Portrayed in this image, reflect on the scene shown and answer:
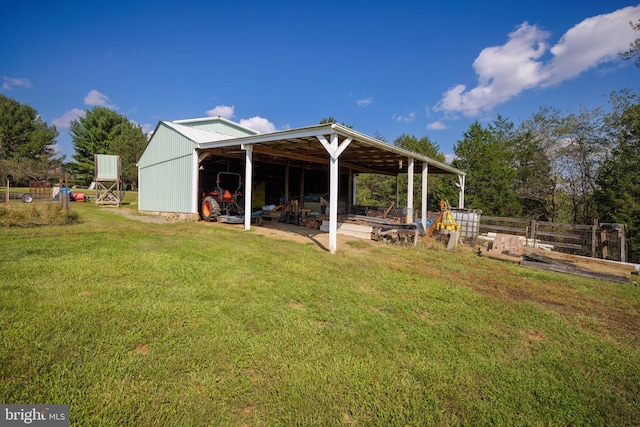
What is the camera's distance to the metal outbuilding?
907cm

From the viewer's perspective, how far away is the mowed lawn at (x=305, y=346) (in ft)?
6.38

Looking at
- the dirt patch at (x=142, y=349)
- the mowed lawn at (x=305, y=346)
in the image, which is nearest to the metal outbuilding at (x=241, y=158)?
the mowed lawn at (x=305, y=346)

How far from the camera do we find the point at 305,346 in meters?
2.68

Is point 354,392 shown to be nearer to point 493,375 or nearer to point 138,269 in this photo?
point 493,375

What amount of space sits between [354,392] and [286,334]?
0.97m

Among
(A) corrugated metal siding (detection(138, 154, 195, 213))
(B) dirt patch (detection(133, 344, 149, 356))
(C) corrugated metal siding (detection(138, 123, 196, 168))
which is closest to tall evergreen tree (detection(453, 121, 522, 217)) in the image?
(A) corrugated metal siding (detection(138, 154, 195, 213))

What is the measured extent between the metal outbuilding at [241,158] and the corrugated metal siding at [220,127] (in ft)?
0.20

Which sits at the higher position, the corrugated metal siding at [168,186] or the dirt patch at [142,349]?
the corrugated metal siding at [168,186]

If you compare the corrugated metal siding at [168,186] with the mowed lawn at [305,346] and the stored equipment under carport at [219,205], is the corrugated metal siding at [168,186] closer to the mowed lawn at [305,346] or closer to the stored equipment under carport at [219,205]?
the stored equipment under carport at [219,205]

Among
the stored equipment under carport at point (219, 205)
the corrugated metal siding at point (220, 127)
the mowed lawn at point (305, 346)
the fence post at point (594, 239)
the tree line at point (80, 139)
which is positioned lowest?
the mowed lawn at point (305, 346)

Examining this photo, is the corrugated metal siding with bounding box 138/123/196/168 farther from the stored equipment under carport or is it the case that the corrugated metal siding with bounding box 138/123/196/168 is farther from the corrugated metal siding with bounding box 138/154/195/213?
the stored equipment under carport

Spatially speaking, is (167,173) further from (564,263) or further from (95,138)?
(95,138)

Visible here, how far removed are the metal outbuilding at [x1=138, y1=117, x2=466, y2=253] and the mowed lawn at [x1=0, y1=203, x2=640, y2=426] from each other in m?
3.58

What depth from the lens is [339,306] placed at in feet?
12.0
